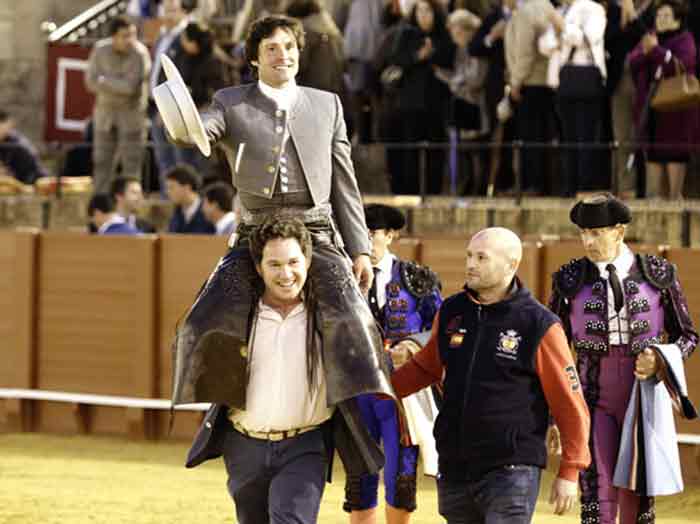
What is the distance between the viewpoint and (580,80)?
473 inches

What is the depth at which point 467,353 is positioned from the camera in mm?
6227

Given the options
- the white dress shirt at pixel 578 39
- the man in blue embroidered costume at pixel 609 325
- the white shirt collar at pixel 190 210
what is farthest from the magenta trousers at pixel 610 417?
the white shirt collar at pixel 190 210

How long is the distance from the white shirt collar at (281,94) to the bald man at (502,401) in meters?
0.83

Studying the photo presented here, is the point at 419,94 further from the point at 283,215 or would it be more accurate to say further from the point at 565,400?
the point at 565,400

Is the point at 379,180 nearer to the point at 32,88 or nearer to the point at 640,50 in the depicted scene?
the point at 640,50

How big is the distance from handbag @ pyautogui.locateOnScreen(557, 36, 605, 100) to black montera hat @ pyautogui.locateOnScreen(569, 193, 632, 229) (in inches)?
182

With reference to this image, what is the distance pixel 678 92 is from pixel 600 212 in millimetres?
4559

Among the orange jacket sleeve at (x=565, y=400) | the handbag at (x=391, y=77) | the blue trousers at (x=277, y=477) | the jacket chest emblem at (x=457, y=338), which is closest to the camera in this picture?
the blue trousers at (x=277, y=477)

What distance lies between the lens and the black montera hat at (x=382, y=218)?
7898 mm

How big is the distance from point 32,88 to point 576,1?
9.30 metres

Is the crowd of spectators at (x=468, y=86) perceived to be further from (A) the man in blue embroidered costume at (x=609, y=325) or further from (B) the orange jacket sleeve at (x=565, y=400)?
(B) the orange jacket sleeve at (x=565, y=400)

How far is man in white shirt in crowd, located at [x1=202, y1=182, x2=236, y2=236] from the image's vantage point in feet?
40.1

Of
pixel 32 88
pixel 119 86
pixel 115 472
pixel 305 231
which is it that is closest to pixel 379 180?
pixel 119 86

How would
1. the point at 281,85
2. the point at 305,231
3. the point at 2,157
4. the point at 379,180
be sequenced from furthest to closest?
the point at 2,157, the point at 379,180, the point at 281,85, the point at 305,231
